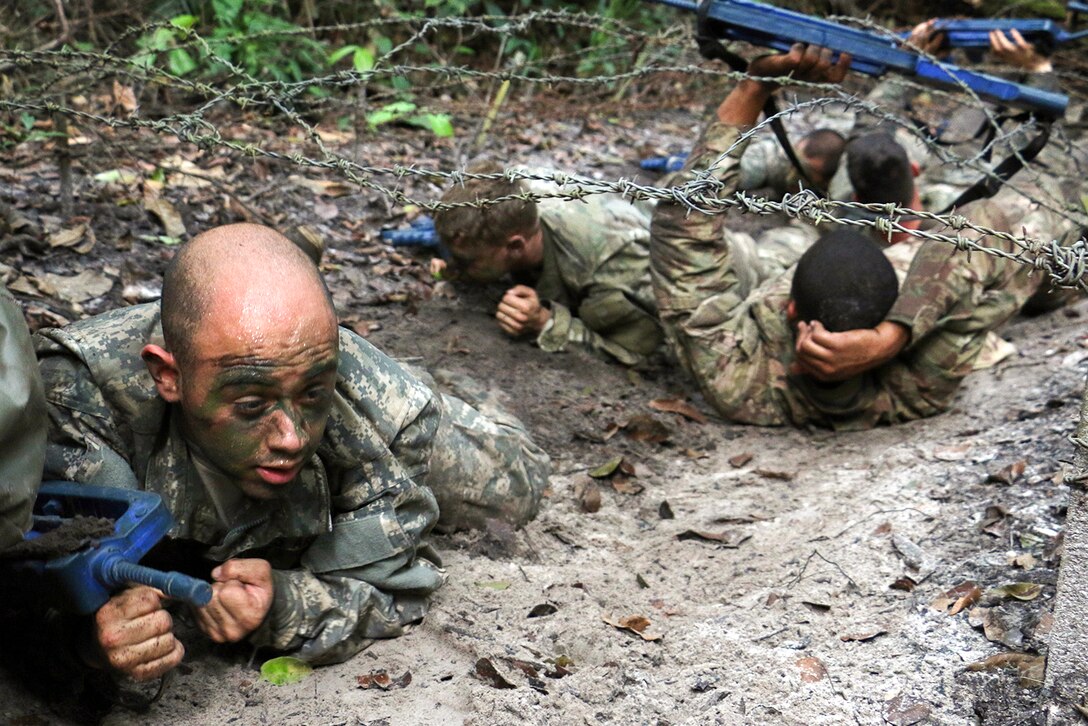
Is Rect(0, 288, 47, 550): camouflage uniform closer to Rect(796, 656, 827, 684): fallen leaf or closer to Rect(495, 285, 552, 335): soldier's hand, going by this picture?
Rect(796, 656, 827, 684): fallen leaf

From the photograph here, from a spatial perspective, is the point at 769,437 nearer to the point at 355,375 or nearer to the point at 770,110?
the point at 770,110

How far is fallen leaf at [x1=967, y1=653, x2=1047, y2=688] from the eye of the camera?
2.38m

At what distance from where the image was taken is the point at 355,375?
9.07 ft

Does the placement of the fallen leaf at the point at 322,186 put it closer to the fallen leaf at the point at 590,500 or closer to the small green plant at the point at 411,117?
the small green plant at the point at 411,117

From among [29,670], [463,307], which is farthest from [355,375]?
[463,307]

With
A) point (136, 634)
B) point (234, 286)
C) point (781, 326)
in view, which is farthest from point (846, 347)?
point (136, 634)

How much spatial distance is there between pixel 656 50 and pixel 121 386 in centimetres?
721

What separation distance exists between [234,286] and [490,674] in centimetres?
116

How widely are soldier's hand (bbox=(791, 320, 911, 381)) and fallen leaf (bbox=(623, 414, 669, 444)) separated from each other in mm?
652

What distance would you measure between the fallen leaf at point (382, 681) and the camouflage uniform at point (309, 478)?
0.35 feet

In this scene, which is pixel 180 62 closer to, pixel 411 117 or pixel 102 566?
pixel 411 117

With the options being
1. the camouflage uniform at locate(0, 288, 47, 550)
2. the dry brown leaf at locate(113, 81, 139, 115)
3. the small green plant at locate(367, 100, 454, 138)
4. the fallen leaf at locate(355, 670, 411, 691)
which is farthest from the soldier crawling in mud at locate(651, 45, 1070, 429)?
the dry brown leaf at locate(113, 81, 139, 115)

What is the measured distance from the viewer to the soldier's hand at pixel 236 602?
2.49m

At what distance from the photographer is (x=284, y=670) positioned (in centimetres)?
265
